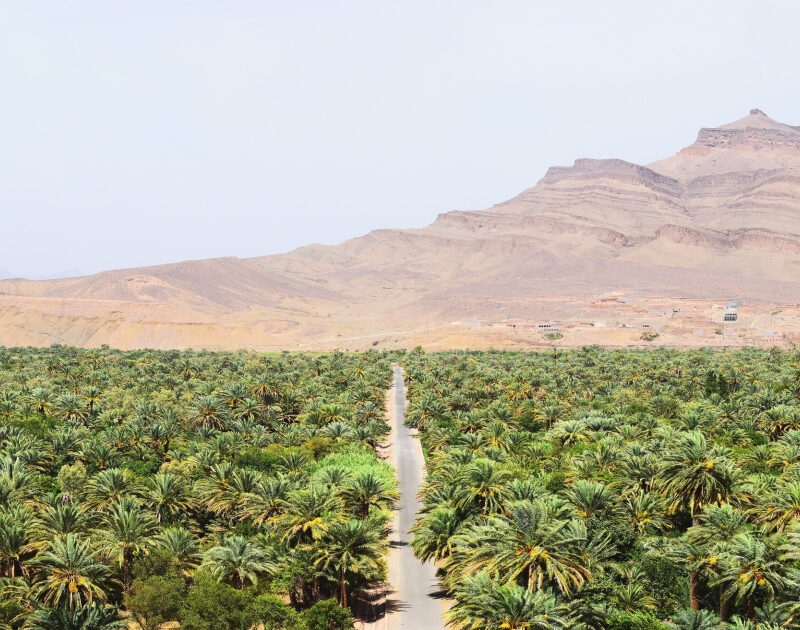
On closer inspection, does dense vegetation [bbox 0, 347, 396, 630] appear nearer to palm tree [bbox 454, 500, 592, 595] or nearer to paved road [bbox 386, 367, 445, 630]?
paved road [bbox 386, 367, 445, 630]

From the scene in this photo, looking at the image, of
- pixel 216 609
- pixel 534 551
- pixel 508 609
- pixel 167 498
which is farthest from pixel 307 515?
pixel 508 609

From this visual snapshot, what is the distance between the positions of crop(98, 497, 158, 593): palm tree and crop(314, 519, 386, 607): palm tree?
924 centimetres

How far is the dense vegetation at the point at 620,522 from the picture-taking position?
27.6m

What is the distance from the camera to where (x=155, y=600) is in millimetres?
32188

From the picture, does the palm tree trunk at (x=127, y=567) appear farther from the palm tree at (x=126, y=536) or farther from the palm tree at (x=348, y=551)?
the palm tree at (x=348, y=551)

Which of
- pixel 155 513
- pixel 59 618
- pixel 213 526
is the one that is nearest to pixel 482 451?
pixel 213 526

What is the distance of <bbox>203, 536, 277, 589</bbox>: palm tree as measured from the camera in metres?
34.5

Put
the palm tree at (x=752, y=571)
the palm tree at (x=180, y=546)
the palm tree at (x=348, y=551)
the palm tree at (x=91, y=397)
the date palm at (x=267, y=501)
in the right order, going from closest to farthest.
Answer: the palm tree at (x=752, y=571)
the palm tree at (x=348, y=551)
the palm tree at (x=180, y=546)
the date palm at (x=267, y=501)
the palm tree at (x=91, y=397)

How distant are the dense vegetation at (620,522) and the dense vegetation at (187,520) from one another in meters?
6.13

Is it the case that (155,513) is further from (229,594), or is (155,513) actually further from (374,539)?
(374,539)

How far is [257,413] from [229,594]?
3936 cm

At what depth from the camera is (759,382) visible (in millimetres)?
91312

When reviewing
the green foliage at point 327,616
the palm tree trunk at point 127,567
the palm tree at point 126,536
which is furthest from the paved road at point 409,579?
the palm tree at point 126,536

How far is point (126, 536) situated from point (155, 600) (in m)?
4.21
